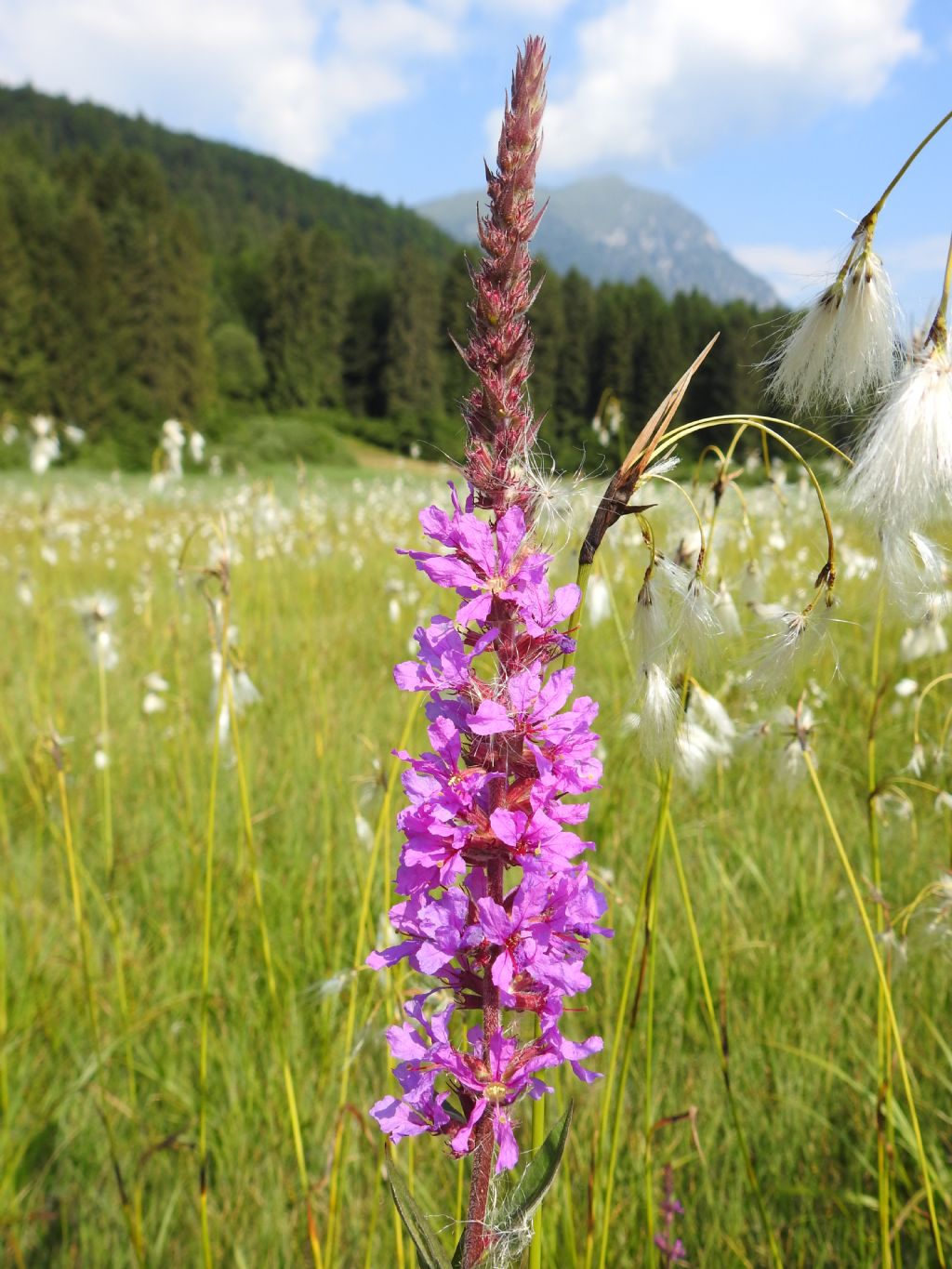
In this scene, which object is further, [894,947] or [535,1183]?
[894,947]

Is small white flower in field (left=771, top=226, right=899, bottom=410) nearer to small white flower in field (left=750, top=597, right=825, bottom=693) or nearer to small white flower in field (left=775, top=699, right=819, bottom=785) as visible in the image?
small white flower in field (left=750, top=597, right=825, bottom=693)

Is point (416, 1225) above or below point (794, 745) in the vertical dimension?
below

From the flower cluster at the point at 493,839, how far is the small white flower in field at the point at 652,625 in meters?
0.24

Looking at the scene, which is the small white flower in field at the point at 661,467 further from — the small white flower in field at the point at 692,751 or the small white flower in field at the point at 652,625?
the small white flower in field at the point at 692,751

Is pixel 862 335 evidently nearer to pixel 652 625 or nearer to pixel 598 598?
pixel 652 625

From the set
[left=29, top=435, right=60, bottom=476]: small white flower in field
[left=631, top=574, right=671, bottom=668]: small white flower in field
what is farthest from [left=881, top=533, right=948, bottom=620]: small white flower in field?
[left=29, top=435, right=60, bottom=476]: small white flower in field

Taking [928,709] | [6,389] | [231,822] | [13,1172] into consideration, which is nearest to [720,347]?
[928,709]

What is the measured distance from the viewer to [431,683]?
3.31ft

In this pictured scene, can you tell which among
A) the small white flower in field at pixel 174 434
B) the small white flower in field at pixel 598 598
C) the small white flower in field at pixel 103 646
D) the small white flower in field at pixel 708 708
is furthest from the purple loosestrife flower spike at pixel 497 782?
the small white flower in field at pixel 174 434

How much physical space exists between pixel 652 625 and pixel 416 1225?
0.78 m

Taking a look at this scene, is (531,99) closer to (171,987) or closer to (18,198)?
(171,987)

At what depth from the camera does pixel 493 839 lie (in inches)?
38.2

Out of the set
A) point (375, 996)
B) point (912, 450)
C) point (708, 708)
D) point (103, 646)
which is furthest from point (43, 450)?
point (912, 450)

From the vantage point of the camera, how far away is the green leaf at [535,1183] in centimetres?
93
